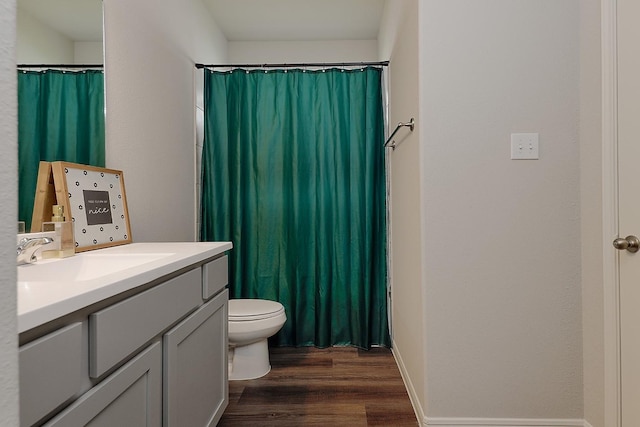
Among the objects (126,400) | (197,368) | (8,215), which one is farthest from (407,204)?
(8,215)

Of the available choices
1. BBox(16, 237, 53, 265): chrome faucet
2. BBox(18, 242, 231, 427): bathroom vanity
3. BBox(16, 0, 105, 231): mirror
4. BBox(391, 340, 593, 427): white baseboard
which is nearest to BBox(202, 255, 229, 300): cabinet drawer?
BBox(18, 242, 231, 427): bathroom vanity

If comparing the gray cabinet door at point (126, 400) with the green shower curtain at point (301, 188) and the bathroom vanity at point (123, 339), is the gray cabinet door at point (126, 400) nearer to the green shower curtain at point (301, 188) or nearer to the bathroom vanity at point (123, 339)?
the bathroom vanity at point (123, 339)

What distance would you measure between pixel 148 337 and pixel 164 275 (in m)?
0.18

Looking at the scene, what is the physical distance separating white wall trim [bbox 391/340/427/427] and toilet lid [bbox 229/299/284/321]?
30.9 inches

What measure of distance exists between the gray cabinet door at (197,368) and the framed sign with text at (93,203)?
531 mm

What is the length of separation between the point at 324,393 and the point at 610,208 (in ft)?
5.20

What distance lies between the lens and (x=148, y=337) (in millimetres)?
1062

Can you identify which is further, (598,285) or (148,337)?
(598,285)

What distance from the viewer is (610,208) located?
150 cm

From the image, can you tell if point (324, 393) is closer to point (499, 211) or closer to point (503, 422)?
point (503, 422)

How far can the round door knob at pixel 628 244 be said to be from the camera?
4.43ft

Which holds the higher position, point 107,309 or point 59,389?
point 107,309

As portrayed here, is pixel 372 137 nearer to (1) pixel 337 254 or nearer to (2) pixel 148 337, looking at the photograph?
(1) pixel 337 254

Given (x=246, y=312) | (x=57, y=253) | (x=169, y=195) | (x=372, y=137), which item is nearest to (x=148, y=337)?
(x=57, y=253)
